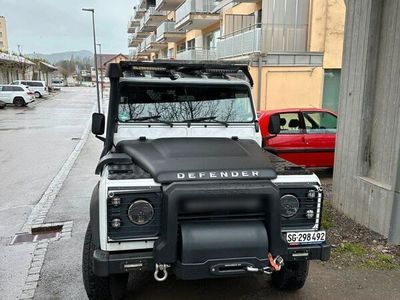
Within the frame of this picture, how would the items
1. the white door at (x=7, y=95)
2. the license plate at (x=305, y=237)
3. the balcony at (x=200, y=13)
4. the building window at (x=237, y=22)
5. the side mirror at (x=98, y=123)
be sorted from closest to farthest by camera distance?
the license plate at (x=305, y=237)
the side mirror at (x=98, y=123)
the building window at (x=237, y=22)
the balcony at (x=200, y=13)
the white door at (x=7, y=95)

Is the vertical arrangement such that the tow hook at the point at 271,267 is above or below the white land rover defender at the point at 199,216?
below

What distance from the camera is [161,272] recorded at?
3.10m

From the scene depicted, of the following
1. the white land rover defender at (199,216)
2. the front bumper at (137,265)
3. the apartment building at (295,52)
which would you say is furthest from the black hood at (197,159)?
the apartment building at (295,52)

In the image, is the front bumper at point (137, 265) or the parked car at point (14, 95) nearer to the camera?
the front bumper at point (137, 265)

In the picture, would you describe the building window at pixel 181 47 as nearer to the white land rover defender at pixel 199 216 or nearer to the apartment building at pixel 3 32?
the white land rover defender at pixel 199 216

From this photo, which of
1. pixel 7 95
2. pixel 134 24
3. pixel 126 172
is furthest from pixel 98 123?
pixel 134 24

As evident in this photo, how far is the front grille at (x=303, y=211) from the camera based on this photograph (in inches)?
128

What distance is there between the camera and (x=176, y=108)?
456 centimetres

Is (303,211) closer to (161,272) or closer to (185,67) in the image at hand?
(161,272)

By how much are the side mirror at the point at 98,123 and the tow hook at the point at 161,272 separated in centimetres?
209

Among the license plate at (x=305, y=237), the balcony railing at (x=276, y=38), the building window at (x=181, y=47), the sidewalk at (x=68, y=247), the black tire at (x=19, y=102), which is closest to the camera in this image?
the license plate at (x=305, y=237)

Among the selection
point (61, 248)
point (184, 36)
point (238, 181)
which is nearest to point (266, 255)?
point (238, 181)

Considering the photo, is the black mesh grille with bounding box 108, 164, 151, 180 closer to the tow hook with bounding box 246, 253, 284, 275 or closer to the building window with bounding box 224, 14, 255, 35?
the tow hook with bounding box 246, 253, 284, 275

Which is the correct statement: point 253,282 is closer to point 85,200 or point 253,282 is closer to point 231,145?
point 231,145
